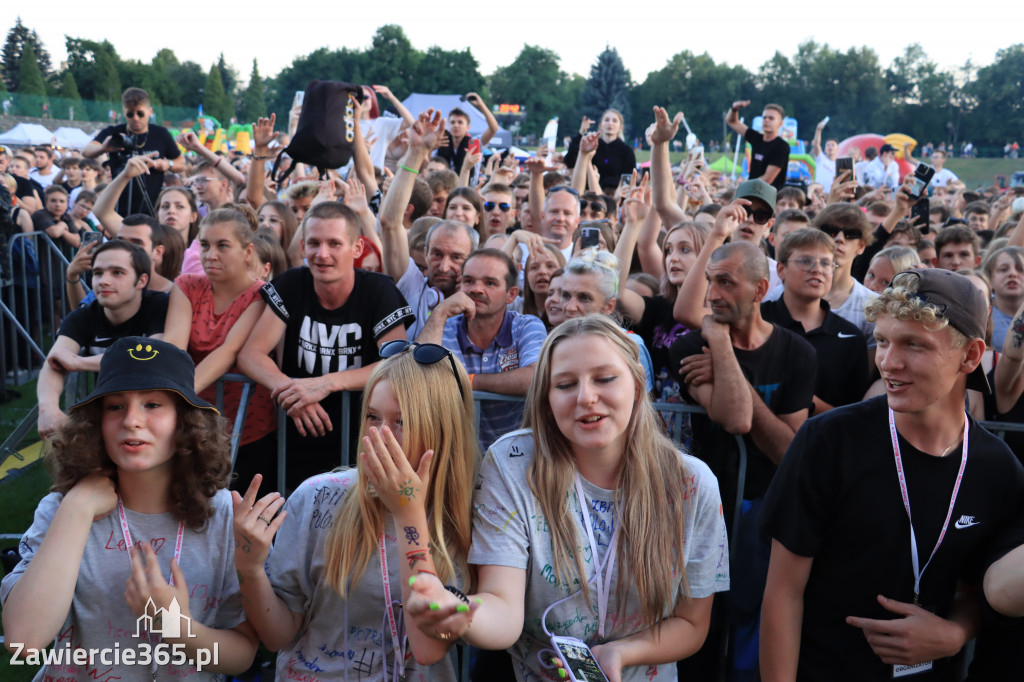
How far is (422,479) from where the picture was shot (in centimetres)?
232

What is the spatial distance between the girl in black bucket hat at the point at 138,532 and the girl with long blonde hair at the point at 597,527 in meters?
0.85

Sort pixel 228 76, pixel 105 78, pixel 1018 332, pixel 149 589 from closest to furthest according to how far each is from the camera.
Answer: pixel 149 589, pixel 1018 332, pixel 105 78, pixel 228 76

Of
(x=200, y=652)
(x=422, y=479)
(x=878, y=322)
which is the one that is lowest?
(x=200, y=652)

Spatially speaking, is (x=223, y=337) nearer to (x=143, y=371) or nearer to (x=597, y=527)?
(x=143, y=371)

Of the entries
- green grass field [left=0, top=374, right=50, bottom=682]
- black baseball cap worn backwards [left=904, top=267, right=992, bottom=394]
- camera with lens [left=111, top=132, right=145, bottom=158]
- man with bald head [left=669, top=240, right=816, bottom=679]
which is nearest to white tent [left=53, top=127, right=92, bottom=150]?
camera with lens [left=111, top=132, right=145, bottom=158]

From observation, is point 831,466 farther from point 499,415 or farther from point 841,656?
point 499,415

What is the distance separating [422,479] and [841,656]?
146cm

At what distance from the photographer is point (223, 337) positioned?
4.27 metres

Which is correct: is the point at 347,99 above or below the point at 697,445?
above

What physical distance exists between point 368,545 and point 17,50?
108 m

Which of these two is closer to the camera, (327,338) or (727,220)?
(327,338)

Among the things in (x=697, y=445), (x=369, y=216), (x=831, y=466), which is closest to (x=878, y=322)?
(x=831, y=466)

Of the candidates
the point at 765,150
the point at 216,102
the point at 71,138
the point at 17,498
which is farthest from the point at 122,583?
the point at 216,102

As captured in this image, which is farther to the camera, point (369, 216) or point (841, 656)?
point (369, 216)
